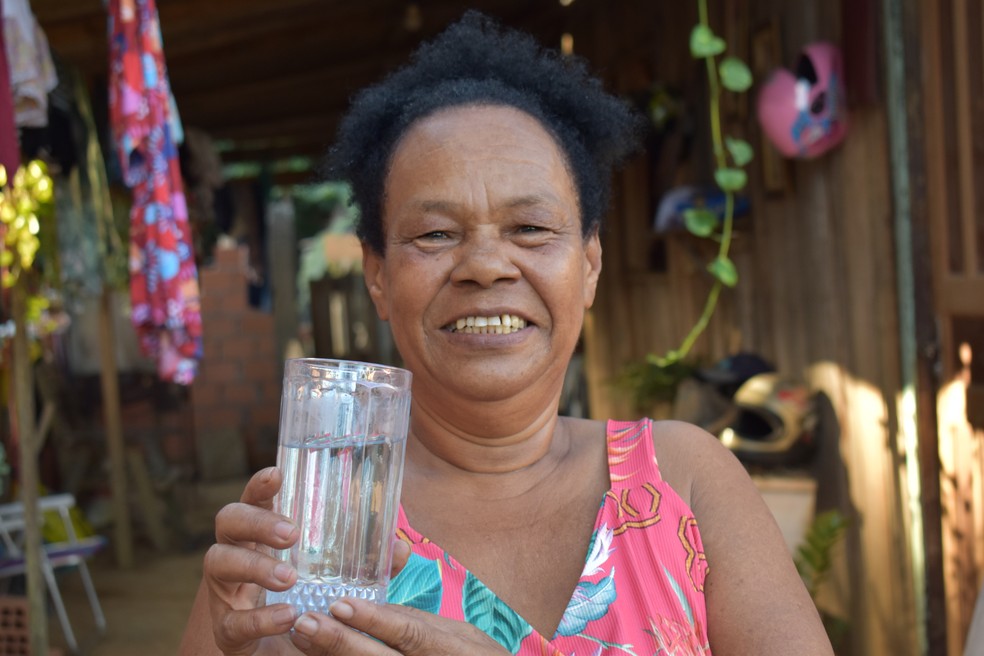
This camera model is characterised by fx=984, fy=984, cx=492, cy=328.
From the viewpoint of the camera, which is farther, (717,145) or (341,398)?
(717,145)

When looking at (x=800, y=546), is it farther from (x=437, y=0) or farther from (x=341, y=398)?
(x=437, y=0)

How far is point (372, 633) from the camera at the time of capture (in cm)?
113

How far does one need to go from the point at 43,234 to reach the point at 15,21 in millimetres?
1877

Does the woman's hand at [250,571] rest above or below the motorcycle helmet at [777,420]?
above

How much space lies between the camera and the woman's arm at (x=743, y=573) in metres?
1.57

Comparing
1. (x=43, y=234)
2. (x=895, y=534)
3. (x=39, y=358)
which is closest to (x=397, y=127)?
(x=895, y=534)

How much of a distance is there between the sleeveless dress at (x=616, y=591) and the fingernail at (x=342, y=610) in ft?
1.51

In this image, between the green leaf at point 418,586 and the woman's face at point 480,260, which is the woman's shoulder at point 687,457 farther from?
the green leaf at point 418,586

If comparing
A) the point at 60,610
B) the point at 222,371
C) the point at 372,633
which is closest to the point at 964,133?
the point at 372,633

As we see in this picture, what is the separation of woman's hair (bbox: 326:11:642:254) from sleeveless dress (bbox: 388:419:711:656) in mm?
A: 558

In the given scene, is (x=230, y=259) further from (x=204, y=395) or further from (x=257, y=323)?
(x=204, y=395)

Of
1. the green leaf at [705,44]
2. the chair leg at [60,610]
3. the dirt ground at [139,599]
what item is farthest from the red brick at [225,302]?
the green leaf at [705,44]

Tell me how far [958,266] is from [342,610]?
9.32 feet

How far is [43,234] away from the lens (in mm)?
5328
